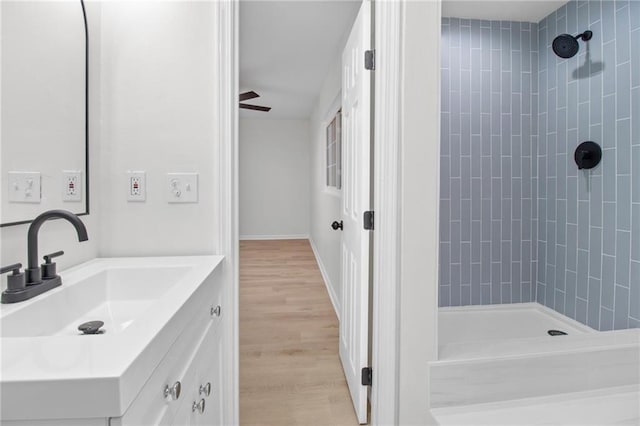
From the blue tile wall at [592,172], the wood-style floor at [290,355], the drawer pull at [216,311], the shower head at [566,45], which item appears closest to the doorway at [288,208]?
the wood-style floor at [290,355]

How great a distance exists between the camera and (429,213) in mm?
1295

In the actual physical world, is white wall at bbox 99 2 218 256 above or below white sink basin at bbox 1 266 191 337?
above

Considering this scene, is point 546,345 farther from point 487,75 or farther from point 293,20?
point 293,20

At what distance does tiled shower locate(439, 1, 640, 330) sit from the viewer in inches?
90.3

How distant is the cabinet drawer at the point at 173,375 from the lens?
61 centimetres

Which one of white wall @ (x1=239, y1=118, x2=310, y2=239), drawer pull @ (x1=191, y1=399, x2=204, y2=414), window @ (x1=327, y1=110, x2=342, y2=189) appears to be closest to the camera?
drawer pull @ (x1=191, y1=399, x2=204, y2=414)

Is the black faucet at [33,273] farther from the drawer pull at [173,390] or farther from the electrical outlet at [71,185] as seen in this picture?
the drawer pull at [173,390]

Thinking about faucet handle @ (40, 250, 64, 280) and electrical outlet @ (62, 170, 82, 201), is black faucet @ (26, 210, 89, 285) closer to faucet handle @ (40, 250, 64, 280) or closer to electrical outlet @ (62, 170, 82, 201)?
faucet handle @ (40, 250, 64, 280)

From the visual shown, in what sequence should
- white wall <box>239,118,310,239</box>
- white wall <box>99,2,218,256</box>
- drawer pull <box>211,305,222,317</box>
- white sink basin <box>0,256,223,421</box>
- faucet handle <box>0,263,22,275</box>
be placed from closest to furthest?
white sink basin <box>0,256,223,421</box> → faucet handle <box>0,263,22,275</box> → drawer pull <box>211,305,222,317</box> → white wall <box>99,2,218,256</box> → white wall <box>239,118,310,239</box>

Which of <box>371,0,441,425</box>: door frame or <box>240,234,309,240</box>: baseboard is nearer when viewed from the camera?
<box>371,0,441,425</box>: door frame

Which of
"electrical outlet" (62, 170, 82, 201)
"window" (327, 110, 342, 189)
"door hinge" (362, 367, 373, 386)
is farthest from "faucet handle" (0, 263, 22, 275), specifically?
"window" (327, 110, 342, 189)

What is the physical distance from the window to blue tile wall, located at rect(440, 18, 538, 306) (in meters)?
1.10

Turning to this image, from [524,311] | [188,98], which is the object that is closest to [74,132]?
[188,98]

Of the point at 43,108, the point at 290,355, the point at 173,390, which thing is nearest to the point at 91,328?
the point at 173,390
